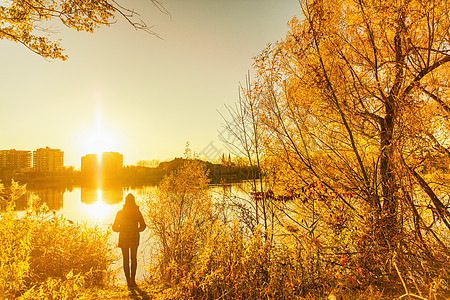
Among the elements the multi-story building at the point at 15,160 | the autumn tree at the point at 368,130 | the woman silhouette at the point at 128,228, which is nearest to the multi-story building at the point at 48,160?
the multi-story building at the point at 15,160

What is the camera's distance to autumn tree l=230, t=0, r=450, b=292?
4172mm

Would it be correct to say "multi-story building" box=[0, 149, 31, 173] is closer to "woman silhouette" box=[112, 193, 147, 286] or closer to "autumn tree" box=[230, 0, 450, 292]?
"woman silhouette" box=[112, 193, 147, 286]

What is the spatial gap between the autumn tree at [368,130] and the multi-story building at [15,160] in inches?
2148

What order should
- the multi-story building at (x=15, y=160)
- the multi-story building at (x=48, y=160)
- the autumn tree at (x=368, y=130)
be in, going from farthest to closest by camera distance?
1. the multi-story building at (x=48, y=160)
2. the multi-story building at (x=15, y=160)
3. the autumn tree at (x=368, y=130)

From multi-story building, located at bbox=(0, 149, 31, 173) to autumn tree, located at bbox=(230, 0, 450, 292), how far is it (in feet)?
179

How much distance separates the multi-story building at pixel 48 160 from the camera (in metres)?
72.8

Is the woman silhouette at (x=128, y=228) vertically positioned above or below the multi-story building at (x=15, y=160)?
below

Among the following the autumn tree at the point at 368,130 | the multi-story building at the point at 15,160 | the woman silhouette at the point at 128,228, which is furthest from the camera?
the multi-story building at the point at 15,160

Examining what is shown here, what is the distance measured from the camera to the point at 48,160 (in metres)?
76.1

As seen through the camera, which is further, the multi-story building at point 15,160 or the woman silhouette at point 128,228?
the multi-story building at point 15,160

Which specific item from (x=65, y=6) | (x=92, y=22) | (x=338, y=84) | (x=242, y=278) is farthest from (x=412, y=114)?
(x=65, y=6)

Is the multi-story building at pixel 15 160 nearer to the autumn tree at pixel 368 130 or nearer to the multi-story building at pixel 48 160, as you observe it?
the multi-story building at pixel 48 160

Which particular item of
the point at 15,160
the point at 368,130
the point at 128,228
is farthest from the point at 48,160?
the point at 368,130

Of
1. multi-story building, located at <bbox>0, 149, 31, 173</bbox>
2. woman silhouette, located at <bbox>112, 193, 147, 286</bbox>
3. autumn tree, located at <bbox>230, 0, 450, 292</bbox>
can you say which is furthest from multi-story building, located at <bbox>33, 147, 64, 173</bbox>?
autumn tree, located at <bbox>230, 0, 450, 292</bbox>
